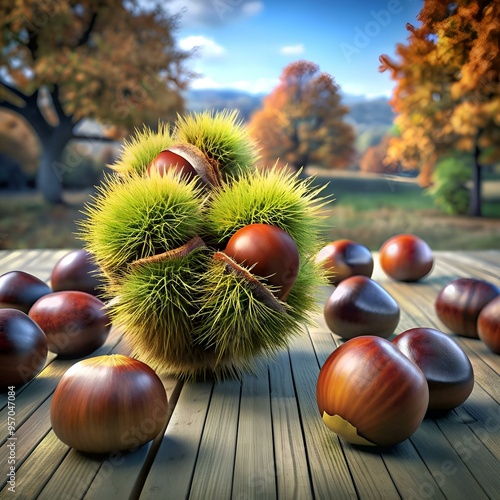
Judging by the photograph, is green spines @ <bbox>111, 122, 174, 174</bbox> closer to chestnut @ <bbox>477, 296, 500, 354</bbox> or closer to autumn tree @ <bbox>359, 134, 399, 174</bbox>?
chestnut @ <bbox>477, 296, 500, 354</bbox>

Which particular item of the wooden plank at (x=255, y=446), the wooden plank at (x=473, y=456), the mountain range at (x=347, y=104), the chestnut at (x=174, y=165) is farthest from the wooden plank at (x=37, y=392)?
the mountain range at (x=347, y=104)

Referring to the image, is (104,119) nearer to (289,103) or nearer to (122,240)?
(289,103)

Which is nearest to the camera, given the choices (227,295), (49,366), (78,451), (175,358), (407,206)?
(78,451)

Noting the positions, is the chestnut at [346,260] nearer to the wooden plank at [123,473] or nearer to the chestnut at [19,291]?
the chestnut at [19,291]

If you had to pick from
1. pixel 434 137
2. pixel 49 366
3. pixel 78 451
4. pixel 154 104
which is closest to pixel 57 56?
pixel 154 104

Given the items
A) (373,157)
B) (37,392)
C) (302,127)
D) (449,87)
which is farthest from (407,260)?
(373,157)

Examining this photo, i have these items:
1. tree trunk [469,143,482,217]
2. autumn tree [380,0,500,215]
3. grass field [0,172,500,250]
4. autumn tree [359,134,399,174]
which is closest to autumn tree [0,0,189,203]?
grass field [0,172,500,250]

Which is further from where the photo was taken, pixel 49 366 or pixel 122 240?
pixel 49 366
